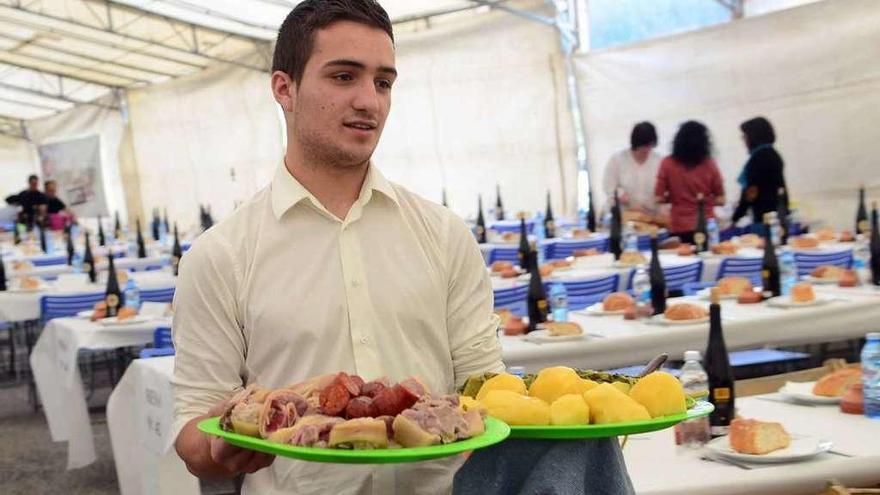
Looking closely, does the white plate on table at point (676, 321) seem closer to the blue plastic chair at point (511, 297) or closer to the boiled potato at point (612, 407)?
the blue plastic chair at point (511, 297)

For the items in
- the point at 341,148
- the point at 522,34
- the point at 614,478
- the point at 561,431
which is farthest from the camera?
the point at 522,34

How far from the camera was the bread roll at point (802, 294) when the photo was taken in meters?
4.95

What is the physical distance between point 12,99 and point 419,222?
28.2 m

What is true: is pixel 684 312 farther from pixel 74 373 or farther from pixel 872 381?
pixel 74 373

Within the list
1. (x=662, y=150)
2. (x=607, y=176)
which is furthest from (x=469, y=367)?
(x=662, y=150)

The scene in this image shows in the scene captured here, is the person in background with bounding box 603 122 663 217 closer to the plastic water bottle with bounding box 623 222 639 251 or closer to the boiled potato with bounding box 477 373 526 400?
the plastic water bottle with bounding box 623 222 639 251

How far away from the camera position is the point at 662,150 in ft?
39.2

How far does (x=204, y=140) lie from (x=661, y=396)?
66.3ft

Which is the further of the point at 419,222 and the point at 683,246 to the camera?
the point at 683,246

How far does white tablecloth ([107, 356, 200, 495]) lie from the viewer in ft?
13.5

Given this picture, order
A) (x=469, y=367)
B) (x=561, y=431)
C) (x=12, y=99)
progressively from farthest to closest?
1. (x=12, y=99)
2. (x=469, y=367)
3. (x=561, y=431)

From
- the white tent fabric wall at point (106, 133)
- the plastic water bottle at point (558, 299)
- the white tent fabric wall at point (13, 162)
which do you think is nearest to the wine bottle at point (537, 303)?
the plastic water bottle at point (558, 299)

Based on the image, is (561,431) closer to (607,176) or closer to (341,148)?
(341,148)

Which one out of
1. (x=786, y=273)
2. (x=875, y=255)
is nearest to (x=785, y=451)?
(x=786, y=273)
